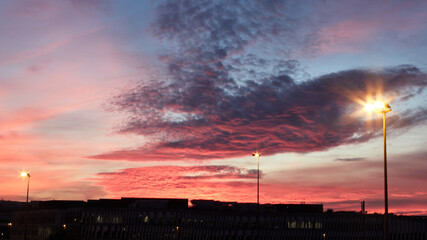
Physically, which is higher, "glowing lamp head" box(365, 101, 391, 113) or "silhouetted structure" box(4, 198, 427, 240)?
"glowing lamp head" box(365, 101, 391, 113)

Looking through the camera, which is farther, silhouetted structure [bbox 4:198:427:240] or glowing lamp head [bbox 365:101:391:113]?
silhouetted structure [bbox 4:198:427:240]

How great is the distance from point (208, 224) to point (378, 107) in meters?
95.6

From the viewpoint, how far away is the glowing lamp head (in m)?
31.9

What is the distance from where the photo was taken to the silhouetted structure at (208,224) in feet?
399

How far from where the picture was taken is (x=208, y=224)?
124m

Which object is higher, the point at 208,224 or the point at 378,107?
the point at 378,107

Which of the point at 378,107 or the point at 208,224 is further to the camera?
the point at 208,224

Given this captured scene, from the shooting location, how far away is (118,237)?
121 m

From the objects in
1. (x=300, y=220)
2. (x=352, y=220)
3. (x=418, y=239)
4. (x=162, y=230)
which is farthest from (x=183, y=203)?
(x=418, y=239)

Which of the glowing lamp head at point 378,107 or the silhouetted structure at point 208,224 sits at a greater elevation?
the glowing lamp head at point 378,107

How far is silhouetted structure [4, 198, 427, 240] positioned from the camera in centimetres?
12156

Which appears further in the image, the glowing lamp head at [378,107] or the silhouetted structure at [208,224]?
the silhouetted structure at [208,224]

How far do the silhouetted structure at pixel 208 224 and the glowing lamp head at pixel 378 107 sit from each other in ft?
308

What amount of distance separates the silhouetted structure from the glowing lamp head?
308 ft
